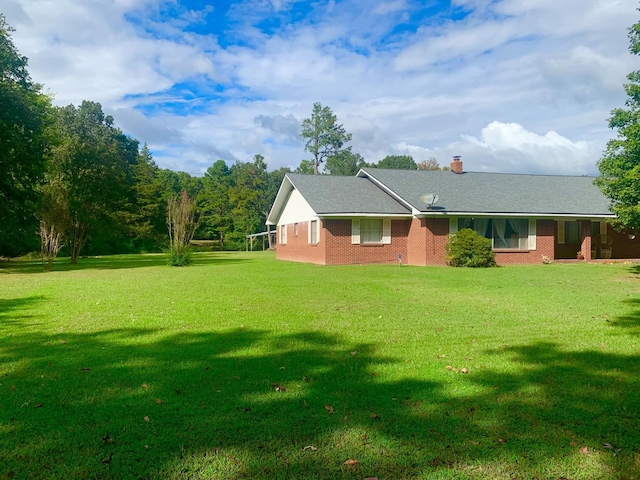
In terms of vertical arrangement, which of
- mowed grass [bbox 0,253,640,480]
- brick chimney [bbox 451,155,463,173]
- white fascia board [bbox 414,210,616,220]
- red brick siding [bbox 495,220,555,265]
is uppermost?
brick chimney [bbox 451,155,463,173]

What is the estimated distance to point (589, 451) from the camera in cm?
327

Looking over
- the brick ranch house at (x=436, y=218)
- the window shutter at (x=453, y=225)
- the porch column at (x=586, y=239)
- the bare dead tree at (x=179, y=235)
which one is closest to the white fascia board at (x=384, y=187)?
the brick ranch house at (x=436, y=218)

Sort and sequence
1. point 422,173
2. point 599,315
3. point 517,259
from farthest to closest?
1. point 422,173
2. point 517,259
3. point 599,315

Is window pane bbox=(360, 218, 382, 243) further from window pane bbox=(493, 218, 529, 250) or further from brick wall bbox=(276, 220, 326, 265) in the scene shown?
window pane bbox=(493, 218, 529, 250)

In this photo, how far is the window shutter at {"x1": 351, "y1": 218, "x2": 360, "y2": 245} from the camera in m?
23.4

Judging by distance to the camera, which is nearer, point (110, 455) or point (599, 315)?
point (110, 455)

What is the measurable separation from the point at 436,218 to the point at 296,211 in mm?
8204

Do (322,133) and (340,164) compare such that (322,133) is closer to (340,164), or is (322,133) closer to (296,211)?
(340,164)

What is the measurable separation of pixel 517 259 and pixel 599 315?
1565cm

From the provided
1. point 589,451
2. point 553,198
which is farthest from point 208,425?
point 553,198

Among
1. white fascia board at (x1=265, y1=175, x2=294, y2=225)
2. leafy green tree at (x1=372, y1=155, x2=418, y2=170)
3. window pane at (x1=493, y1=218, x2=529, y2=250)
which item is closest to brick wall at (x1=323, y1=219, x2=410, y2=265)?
window pane at (x1=493, y1=218, x2=529, y2=250)

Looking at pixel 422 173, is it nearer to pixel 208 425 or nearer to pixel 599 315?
pixel 599 315

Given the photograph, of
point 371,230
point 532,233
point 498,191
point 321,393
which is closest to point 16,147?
point 371,230

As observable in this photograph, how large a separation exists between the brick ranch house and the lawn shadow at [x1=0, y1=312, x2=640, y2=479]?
17.1 metres
